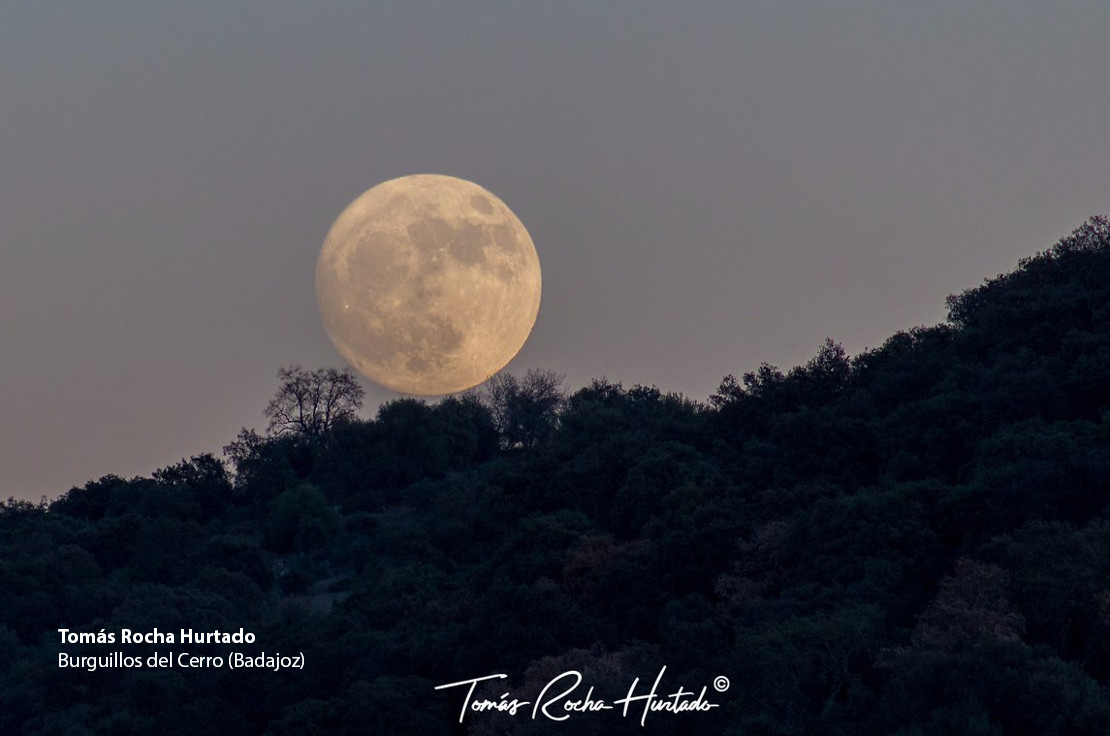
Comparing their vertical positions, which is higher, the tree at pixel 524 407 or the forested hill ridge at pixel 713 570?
the tree at pixel 524 407

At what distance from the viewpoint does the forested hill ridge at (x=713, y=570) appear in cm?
4172

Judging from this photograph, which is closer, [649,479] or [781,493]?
[781,493]

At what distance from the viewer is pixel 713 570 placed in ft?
175

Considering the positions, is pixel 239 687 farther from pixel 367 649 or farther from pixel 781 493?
pixel 781 493

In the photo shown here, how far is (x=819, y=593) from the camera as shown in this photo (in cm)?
4803

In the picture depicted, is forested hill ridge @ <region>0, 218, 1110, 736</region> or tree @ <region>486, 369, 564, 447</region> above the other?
tree @ <region>486, 369, 564, 447</region>

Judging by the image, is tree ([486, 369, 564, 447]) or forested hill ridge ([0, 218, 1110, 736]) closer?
forested hill ridge ([0, 218, 1110, 736])

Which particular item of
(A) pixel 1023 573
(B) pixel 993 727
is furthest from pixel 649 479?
(B) pixel 993 727

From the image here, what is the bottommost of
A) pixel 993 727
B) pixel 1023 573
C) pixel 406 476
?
pixel 993 727

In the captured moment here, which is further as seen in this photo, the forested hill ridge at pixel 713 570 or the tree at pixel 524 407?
the tree at pixel 524 407

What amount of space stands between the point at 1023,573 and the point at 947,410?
17.2 metres

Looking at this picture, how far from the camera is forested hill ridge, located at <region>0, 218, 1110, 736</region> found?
41.7 metres

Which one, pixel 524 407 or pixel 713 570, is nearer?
pixel 713 570

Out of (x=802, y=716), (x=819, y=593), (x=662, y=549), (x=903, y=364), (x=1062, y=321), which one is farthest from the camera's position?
(x=903, y=364)
